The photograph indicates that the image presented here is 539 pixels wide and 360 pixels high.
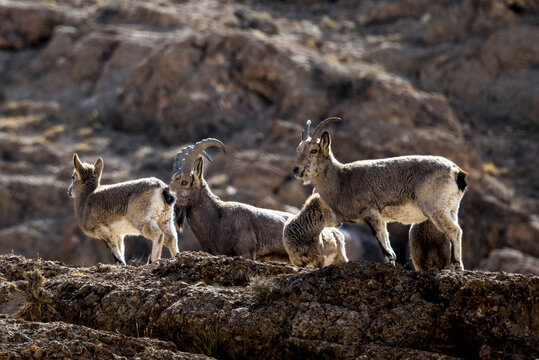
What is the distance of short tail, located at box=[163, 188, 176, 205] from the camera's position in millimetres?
13180

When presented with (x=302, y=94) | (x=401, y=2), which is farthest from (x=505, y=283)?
(x=401, y=2)

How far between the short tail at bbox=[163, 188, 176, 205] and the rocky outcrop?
4201 millimetres

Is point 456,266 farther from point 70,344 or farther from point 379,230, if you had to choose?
point 70,344

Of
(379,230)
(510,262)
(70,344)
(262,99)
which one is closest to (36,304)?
(70,344)

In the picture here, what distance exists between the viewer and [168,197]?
43.3 ft

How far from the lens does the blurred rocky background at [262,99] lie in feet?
88.8

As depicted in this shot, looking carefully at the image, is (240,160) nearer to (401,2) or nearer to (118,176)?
(118,176)

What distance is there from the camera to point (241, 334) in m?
7.61

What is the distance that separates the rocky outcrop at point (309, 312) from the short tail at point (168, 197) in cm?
420

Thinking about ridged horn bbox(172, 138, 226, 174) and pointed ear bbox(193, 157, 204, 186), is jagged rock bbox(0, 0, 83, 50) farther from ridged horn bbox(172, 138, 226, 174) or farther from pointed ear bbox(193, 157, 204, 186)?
pointed ear bbox(193, 157, 204, 186)

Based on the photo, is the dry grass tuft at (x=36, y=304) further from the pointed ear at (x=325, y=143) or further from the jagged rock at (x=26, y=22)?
the jagged rock at (x=26, y=22)

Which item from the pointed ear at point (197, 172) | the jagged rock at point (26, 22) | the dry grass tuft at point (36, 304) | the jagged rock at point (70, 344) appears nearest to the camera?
the jagged rock at point (70, 344)

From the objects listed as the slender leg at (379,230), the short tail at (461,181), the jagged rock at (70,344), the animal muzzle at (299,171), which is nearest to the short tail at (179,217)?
the animal muzzle at (299,171)

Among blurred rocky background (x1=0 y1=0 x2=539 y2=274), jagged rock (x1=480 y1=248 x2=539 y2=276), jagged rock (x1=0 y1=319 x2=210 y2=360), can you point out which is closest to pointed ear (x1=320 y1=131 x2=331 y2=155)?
jagged rock (x1=0 y1=319 x2=210 y2=360)
